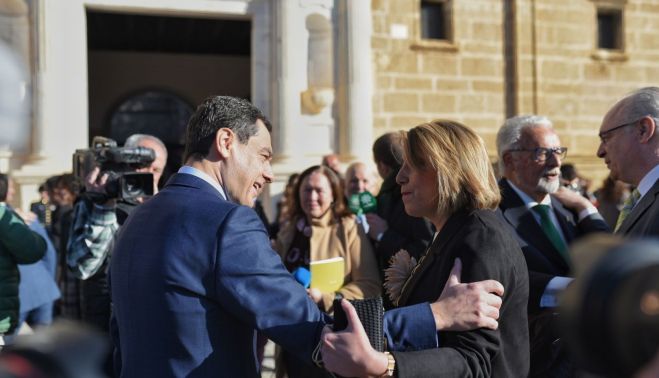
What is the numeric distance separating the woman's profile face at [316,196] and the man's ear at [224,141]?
2.51 metres

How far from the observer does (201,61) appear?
1789 cm

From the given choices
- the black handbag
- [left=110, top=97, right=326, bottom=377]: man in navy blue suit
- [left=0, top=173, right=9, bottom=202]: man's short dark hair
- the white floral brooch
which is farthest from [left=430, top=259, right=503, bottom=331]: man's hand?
[left=0, top=173, right=9, bottom=202]: man's short dark hair

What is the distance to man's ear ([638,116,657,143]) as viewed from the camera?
2.94m

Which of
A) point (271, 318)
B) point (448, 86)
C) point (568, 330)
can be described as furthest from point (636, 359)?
point (448, 86)

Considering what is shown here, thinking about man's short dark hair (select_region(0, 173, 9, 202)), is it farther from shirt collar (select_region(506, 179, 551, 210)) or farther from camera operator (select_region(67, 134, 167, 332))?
shirt collar (select_region(506, 179, 551, 210))

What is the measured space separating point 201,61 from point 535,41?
8678mm

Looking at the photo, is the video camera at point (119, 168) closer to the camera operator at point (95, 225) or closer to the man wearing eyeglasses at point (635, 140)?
the camera operator at point (95, 225)

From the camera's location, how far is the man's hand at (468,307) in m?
2.07

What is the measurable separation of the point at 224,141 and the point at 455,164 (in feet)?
2.54

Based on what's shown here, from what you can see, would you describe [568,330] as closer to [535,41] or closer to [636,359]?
[636,359]

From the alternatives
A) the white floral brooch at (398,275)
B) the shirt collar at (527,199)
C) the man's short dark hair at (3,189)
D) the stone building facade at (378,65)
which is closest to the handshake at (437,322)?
the white floral brooch at (398,275)

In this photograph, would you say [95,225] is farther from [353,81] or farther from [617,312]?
[353,81]

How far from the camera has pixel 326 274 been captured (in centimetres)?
413

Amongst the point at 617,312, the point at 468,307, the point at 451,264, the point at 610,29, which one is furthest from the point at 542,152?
the point at 610,29
